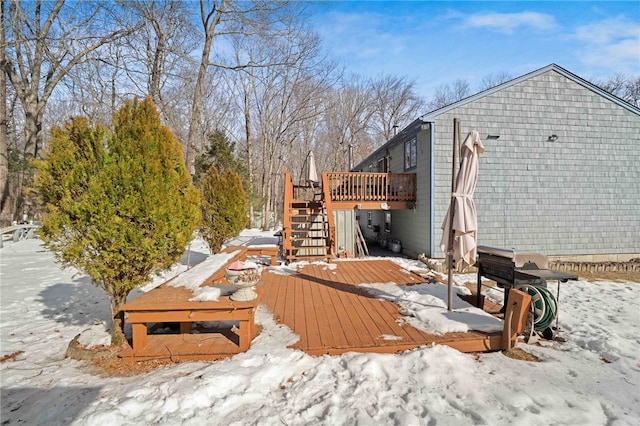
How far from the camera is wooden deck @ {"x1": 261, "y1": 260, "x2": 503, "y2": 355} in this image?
287 centimetres

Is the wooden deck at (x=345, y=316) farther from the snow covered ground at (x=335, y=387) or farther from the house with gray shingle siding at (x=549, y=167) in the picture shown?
the house with gray shingle siding at (x=549, y=167)

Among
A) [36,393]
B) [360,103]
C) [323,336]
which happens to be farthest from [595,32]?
[360,103]

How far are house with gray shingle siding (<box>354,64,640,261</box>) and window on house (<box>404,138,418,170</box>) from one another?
3.30 ft

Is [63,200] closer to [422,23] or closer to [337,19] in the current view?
[422,23]

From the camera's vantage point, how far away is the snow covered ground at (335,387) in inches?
78.2

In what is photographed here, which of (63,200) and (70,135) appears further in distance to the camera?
(70,135)

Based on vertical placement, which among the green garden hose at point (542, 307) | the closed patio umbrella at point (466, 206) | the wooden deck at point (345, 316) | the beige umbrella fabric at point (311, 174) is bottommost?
the wooden deck at point (345, 316)

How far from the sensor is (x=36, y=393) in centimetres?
234

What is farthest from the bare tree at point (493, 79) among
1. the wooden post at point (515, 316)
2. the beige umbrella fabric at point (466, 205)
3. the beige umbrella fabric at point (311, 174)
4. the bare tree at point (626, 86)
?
the wooden post at point (515, 316)

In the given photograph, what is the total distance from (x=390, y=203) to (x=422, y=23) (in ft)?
21.2

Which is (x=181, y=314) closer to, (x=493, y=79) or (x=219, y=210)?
(x=219, y=210)

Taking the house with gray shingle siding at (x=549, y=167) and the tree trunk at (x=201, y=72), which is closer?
the house with gray shingle siding at (x=549, y=167)

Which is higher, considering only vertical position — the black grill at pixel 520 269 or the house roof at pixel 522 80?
the house roof at pixel 522 80

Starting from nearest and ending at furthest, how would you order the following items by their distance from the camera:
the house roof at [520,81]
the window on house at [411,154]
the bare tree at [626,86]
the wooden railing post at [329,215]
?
the wooden railing post at [329,215], the house roof at [520,81], the window on house at [411,154], the bare tree at [626,86]
